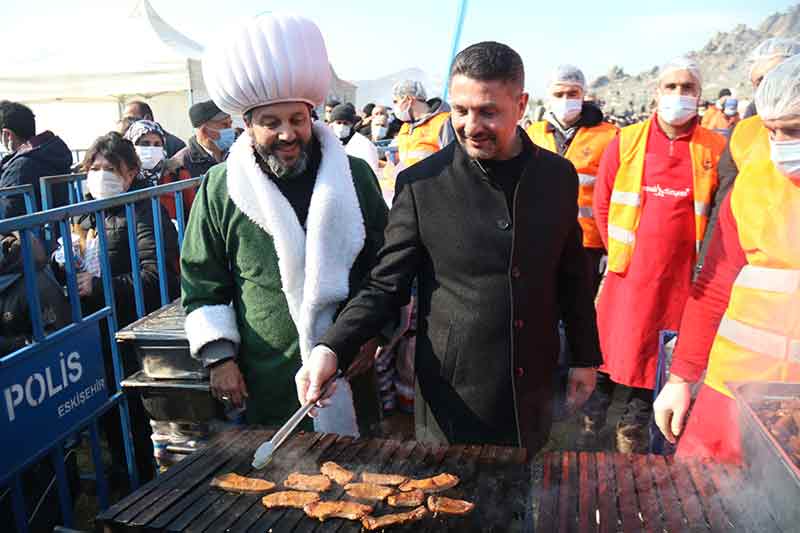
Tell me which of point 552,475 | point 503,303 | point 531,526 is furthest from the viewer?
point 503,303

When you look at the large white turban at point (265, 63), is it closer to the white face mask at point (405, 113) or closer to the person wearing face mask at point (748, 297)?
the person wearing face mask at point (748, 297)

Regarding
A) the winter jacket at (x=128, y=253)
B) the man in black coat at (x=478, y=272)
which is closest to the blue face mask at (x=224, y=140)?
the winter jacket at (x=128, y=253)

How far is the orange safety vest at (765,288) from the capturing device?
2051mm

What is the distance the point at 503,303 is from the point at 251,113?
3.92 feet

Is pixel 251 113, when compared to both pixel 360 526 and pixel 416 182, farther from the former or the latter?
pixel 360 526

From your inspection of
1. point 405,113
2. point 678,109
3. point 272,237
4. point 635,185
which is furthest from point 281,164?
point 405,113

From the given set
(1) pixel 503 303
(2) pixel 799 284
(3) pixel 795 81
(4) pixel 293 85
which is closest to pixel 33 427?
(4) pixel 293 85

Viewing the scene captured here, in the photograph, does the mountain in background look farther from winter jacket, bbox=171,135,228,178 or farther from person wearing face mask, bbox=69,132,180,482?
winter jacket, bbox=171,135,228,178

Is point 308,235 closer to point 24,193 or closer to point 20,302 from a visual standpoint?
point 20,302

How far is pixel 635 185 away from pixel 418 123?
2.95 m

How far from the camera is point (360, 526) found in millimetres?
1747

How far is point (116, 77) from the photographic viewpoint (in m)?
12.3

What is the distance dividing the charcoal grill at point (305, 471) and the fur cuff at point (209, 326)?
37cm

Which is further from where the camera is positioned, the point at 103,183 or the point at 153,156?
the point at 153,156
